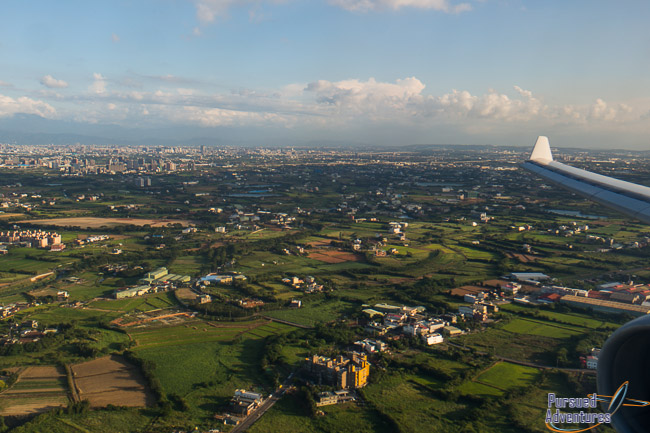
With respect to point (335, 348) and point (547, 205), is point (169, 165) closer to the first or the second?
point (547, 205)

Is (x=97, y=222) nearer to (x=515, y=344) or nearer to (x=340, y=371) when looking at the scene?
(x=340, y=371)

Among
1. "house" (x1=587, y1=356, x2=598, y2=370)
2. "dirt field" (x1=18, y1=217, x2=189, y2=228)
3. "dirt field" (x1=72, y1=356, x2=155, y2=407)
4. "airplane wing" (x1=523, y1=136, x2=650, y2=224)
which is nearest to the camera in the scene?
"airplane wing" (x1=523, y1=136, x2=650, y2=224)

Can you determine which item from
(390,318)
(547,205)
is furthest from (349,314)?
(547,205)

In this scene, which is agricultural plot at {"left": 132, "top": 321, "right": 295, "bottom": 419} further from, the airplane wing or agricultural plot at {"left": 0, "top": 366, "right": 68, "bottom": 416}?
the airplane wing

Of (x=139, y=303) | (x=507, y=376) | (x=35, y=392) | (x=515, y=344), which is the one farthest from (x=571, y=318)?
(x=35, y=392)

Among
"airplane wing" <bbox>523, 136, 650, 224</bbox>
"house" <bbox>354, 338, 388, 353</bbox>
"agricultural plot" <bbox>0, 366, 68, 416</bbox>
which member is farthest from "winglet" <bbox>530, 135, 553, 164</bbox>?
"agricultural plot" <bbox>0, 366, 68, 416</bbox>

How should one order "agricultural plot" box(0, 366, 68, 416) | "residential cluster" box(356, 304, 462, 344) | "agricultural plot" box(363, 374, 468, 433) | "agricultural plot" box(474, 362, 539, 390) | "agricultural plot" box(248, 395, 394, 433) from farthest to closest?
"residential cluster" box(356, 304, 462, 344), "agricultural plot" box(474, 362, 539, 390), "agricultural plot" box(0, 366, 68, 416), "agricultural plot" box(363, 374, 468, 433), "agricultural plot" box(248, 395, 394, 433)
